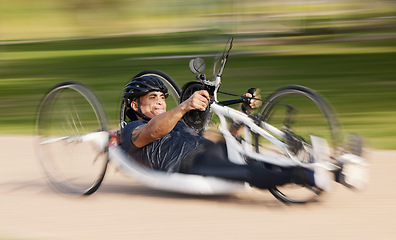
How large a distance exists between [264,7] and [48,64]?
27.1 m

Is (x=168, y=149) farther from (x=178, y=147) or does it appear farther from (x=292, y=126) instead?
(x=292, y=126)

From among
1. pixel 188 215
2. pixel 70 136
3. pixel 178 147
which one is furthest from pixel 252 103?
pixel 70 136

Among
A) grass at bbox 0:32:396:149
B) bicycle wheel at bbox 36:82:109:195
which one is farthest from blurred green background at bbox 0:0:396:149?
bicycle wheel at bbox 36:82:109:195

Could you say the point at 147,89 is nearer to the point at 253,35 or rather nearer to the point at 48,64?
the point at 48,64

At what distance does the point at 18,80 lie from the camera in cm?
1916

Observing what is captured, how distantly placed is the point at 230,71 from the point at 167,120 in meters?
13.8

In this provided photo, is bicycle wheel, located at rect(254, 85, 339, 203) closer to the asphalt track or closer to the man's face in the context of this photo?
the asphalt track

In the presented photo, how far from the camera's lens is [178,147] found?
19.5 feet

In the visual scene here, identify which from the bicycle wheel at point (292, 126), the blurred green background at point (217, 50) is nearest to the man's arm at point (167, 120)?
the bicycle wheel at point (292, 126)

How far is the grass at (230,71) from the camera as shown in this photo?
12414 millimetres

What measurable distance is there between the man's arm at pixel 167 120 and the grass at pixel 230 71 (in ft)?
12.5

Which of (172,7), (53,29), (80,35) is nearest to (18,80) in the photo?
(80,35)

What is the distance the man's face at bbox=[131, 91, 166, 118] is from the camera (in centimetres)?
631

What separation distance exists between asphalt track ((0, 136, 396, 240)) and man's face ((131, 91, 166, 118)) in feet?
2.16
